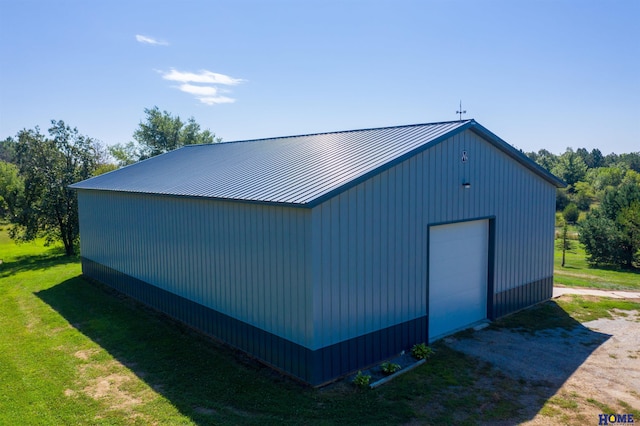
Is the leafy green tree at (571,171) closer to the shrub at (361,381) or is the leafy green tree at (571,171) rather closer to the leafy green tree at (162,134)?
the leafy green tree at (162,134)

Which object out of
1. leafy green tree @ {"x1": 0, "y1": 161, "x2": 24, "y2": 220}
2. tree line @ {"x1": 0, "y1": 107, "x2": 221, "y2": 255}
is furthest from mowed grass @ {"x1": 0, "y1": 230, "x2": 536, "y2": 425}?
leafy green tree @ {"x1": 0, "y1": 161, "x2": 24, "y2": 220}

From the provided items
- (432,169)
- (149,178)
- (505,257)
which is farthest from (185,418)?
(149,178)

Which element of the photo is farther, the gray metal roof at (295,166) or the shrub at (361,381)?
the gray metal roof at (295,166)

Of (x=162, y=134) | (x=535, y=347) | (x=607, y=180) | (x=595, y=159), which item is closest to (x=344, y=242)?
(x=535, y=347)

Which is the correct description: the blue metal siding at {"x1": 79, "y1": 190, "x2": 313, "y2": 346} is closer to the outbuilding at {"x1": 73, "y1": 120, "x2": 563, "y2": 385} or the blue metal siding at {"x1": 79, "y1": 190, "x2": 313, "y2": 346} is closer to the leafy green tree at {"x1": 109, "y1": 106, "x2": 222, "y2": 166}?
the outbuilding at {"x1": 73, "y1": 120, "x2": 563, "y2": 385}

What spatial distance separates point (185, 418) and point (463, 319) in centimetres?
682

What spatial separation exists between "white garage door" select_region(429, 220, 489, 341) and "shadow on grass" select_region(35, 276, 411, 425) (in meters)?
3.41

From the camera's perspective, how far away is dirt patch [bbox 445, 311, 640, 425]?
691 centimetres

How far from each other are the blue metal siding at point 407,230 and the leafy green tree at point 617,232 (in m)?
20.7

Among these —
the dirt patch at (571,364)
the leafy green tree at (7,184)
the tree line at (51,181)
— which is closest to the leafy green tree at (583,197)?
the dirt patch at (571,364)

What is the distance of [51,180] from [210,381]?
816 inches

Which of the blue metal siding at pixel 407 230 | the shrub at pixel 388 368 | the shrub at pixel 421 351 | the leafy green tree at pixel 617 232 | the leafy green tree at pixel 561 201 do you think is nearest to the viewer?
the blue metal siding at pixel 407 230

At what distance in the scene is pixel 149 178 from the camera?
1444cm

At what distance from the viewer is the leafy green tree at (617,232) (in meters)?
27.9
